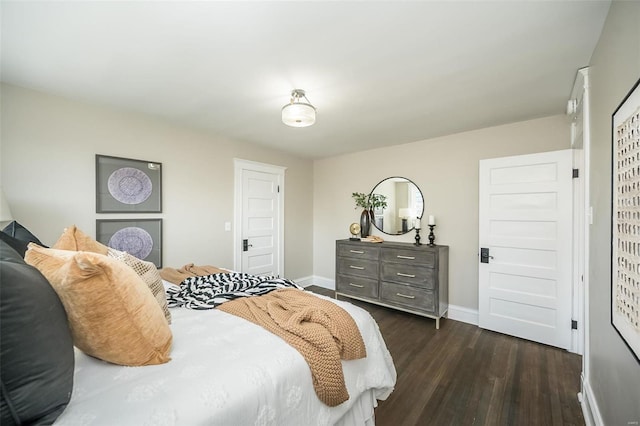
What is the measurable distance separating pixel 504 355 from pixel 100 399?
3.04 metres

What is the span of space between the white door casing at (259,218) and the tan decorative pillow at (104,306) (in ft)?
9.01

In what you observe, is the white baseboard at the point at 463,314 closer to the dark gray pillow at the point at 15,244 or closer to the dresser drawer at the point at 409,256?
the dresser drawer at the point at 409,256

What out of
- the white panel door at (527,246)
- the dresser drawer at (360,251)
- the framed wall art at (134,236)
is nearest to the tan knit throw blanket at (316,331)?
the framed wall art at (134,236)

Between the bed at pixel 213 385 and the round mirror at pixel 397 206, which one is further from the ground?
the round mirror at pixel 397 206

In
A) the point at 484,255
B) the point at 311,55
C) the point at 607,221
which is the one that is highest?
the point at 311,55

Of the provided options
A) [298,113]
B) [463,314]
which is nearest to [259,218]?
[298,113]

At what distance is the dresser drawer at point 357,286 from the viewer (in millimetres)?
3590

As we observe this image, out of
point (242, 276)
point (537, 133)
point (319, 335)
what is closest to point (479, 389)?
point (319, 335)

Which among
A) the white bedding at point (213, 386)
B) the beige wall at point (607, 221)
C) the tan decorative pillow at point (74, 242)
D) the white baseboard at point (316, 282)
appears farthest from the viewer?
the white baseboard at point (316, 282)

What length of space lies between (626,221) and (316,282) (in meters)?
4.26

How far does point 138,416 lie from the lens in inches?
30.6

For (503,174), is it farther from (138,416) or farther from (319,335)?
(138,416)

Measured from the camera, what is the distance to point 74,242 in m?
1.30

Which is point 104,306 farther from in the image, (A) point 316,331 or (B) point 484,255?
(B) point 484,255
